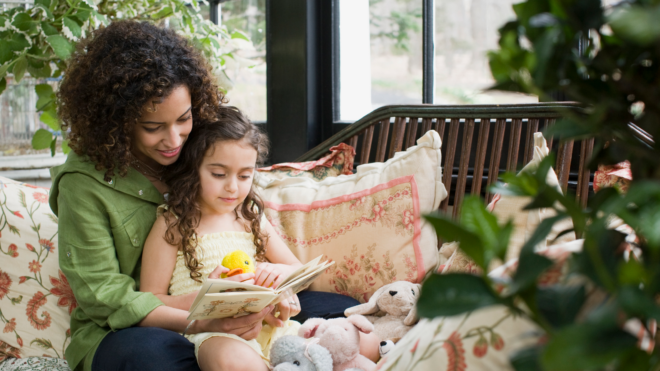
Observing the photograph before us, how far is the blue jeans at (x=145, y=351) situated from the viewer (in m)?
1.05

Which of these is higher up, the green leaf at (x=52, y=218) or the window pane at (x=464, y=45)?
the window pane at (x=464, y=45)

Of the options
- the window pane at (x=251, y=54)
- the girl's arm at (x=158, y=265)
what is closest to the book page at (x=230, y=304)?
the girl's arm at (x=158, y=265)

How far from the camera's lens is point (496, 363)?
53 centimetres

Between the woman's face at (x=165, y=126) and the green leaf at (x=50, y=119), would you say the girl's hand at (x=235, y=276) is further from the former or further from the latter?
the green leaf at (x=50, y=119)

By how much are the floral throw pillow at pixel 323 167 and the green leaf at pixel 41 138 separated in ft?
2.35

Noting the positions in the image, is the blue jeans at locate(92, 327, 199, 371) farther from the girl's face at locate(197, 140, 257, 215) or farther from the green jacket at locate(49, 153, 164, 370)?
the girl's face at locate(197, 140, 257, 215)

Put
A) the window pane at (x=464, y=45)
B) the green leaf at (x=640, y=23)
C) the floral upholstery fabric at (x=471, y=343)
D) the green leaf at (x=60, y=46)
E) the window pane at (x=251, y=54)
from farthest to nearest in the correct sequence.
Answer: the window pane at (x=251, y=54), the window pane at (x=464, y=45), the green leaf at (x=60, y=46), the floral upholstery fabric at (x=471, y=343), the green leaf at (x=640, y=23)

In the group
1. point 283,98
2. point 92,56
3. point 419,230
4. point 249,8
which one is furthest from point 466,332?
point 249,8

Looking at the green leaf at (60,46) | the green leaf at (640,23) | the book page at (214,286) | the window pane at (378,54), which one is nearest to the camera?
the green leaf at (640,23)

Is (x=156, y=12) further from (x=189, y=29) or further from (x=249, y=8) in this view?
(x=249, y=8)

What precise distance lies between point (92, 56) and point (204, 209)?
44 cm

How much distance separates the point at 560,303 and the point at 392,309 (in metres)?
0.96

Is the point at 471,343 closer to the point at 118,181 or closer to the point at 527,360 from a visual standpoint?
the point at 527,360

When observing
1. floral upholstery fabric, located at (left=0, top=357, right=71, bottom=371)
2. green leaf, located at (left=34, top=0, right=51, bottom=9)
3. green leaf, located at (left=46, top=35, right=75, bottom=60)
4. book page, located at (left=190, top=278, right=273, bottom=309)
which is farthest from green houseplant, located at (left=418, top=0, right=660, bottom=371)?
green leaf, located at (left=34, top=0, right=51, bottom=9)
